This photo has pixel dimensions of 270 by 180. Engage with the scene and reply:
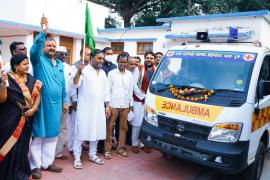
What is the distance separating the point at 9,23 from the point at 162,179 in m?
9.80

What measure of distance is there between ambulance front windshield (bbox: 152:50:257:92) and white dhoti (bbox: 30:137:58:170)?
1.95m

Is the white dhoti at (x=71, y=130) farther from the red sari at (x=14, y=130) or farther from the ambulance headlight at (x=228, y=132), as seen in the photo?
the ambulance headlight at (x=228, y=132)

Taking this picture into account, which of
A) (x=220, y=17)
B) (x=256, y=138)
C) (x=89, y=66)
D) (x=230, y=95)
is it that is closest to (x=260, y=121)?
(x=256, y=138)

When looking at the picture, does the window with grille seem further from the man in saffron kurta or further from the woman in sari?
the woman in sari

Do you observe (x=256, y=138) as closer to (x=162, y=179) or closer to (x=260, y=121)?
(x=260, y=121)

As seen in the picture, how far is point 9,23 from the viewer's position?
39.6 feet

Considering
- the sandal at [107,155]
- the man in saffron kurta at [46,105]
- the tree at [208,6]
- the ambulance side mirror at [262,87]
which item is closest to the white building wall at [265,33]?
the tree at [208,6]

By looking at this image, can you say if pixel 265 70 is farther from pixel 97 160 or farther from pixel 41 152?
pixel 41 152

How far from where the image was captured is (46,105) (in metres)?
4.46

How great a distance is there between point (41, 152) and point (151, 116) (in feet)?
5.77

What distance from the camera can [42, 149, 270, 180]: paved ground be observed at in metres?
4.70

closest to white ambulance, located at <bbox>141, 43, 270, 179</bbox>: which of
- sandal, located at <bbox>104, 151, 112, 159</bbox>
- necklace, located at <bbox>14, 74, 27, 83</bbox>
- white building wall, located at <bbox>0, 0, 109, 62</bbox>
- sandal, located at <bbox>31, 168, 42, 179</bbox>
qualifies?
sandal, located at <bbox>104, 151, 112, 159</bbox>

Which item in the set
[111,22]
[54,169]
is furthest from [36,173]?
[111,22]

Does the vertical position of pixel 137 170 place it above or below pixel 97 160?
below
